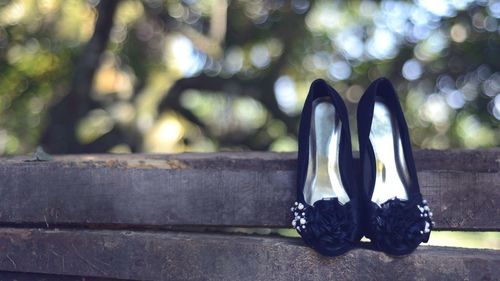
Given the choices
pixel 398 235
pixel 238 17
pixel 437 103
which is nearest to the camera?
pixel 398 235

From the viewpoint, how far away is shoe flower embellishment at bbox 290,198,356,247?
4.58 feet

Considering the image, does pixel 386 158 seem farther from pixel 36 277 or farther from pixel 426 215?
pixel 36 277

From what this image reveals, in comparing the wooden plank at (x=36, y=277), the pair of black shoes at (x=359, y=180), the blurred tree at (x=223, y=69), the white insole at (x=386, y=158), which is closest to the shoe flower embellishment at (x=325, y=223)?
the pair of black shoes at (x=359, y=180)

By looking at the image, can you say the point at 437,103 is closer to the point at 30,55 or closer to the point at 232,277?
the point at 30,55

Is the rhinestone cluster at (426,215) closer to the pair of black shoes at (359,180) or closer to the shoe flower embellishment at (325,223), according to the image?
the pair of black shoes at (359,180)

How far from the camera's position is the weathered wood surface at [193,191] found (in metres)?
1.52

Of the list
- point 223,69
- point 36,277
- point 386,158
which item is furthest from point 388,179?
point 223,69

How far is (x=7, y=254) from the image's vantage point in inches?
63.7

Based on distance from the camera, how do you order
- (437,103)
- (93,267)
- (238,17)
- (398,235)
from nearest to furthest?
(398,235)
(93,267)
(437,103)
(238,17)

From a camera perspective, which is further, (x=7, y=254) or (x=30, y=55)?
(x=30, y=55)

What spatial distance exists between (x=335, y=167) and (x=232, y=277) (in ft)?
1.20

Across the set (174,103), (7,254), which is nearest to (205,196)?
(7,254)

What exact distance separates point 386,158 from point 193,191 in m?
0.48

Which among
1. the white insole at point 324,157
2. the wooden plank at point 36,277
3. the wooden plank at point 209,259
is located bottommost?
the wooden plank at point 36,277
